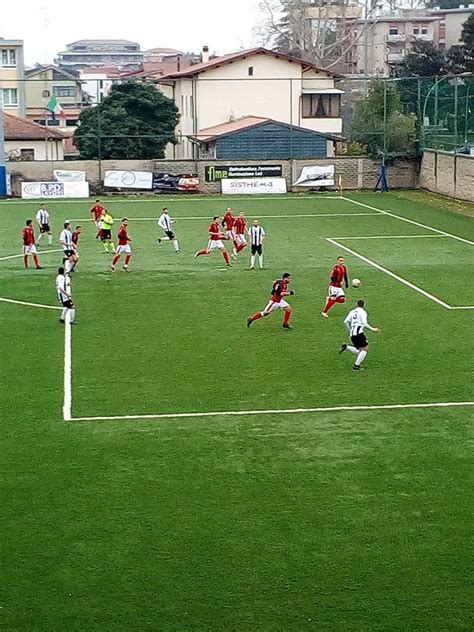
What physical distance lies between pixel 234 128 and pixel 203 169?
5.63m

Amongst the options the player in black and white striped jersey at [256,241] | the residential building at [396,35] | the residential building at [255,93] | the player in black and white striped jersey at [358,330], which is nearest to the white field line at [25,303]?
the player in black and white striped jersey at [256,241]

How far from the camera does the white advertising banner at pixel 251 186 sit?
60.2 metres

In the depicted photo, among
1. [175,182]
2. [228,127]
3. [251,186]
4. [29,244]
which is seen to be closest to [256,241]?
[29,244]

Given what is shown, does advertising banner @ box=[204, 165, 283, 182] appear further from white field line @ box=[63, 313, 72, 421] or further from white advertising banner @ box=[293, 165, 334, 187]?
white field line @ box=[63, 313, 72, 421]

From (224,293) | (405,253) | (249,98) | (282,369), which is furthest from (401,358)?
(249,98)

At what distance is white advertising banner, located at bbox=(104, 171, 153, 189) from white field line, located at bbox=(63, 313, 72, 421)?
34248 mm

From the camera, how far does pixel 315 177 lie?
6106 cm

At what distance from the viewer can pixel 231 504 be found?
14.7m

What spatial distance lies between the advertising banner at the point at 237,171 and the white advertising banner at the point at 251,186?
25 centimetres

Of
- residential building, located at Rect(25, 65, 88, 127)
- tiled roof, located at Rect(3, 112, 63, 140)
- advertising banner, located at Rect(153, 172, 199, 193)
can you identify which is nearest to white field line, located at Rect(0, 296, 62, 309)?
advertising banner, located at Rect(153, 172, 199, 193)

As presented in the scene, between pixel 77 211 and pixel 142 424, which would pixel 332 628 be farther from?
pixel 77 211

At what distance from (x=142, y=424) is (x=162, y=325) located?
8.09m

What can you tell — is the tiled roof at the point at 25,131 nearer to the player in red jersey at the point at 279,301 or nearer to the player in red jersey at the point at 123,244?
the player in red jersey at the point at 123,244

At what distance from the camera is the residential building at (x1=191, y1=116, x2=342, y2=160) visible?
62.6 m
